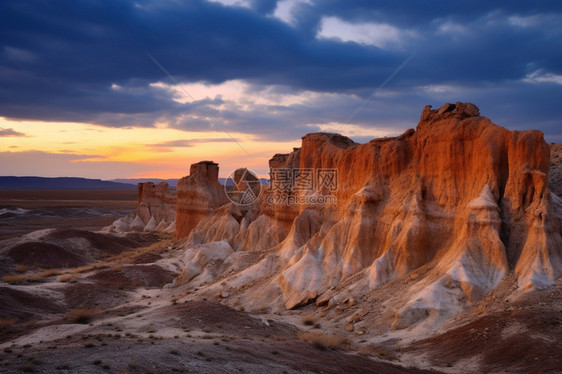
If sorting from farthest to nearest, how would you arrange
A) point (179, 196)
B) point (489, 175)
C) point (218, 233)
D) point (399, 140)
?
point (179, 196) → point (218, 233) → point (399, 140) → point (489, 175)

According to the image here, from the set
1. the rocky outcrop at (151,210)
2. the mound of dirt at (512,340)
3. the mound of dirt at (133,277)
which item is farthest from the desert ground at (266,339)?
the rocky outcrop at (151,210)

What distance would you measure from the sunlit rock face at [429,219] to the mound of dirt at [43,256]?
1815cm

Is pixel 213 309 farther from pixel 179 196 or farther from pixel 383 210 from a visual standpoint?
pixel 179 196

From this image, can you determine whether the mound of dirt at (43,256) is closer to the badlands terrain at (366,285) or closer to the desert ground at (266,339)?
the badlands terrain at (366,285)

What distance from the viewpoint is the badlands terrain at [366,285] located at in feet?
53.1

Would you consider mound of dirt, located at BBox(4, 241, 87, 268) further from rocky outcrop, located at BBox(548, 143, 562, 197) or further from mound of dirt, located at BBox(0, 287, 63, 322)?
rocky outcrop, located at BBox(548, 143, 562, 197)

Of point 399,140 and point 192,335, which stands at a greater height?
point 399,140

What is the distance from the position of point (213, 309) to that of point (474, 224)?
1216cm

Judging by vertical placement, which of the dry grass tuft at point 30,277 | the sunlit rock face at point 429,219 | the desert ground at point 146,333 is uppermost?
the sunlit rock face at point 429,219

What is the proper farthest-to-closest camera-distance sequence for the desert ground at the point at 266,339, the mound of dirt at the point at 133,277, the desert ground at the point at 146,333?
1. the mound of dirt at the point at 133,277
2. the desert ground at the point at 266,339
3. the desert ground at the point at 146,333

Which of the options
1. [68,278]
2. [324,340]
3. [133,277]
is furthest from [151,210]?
[324,340]

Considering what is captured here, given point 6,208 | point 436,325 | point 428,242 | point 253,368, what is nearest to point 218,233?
point 428,242

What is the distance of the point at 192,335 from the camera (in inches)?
752

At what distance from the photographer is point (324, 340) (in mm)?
18938
